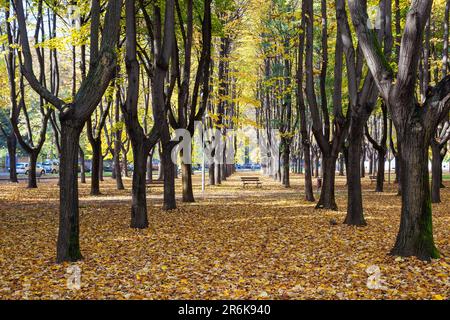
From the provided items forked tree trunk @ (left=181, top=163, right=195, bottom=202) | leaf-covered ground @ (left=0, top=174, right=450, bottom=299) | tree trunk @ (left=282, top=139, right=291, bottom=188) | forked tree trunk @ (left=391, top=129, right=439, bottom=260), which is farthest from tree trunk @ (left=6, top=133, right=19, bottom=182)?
forked tree trunk @ (left=391, top=129, right=439, bottom=260)

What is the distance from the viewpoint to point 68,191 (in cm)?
801

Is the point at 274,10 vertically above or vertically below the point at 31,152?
above

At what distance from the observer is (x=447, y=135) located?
19156mm

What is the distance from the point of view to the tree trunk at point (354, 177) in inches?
490

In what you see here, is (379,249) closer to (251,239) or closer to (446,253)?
(446,253)

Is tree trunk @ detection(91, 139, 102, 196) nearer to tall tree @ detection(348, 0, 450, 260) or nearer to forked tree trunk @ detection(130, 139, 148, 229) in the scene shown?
forked tree trunk @ detection(130, 139, 148, 229)

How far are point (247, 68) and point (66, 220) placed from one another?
89.9ft

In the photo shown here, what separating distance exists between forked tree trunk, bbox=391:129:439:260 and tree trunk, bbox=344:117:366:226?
14.8 feet

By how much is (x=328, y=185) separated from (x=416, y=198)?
8.61 meters

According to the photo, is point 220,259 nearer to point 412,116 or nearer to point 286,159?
point 412,116

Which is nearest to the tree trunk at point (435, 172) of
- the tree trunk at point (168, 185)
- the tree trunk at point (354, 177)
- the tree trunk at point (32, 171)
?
the tree trunk at point (354, 177)

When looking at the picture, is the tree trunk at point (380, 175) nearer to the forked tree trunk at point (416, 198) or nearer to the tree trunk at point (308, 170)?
the tree trunk at point (308, 170)
